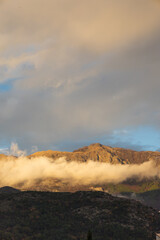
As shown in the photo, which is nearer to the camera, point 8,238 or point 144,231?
point 8,238

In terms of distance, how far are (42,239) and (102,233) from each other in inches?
1350

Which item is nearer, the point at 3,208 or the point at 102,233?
the point at 102,233

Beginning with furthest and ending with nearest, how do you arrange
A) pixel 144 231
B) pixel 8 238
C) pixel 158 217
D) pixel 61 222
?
1. pixel 158 217
2. pixel 61 222
3. pixel 144 231
4. pixel 8 238

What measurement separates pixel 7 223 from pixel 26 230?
1775cm

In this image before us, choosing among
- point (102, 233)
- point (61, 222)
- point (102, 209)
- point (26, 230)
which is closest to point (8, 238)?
point (26, 230)

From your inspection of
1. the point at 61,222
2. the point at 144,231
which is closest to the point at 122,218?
the point at 144,231

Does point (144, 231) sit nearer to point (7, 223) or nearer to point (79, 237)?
point (79, 237)

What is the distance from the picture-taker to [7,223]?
173 meters

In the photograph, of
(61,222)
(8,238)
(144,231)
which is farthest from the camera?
(61,222)

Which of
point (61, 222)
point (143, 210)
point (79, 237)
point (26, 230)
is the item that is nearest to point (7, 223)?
point (26, 230)

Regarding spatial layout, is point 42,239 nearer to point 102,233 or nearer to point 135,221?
point 102,233

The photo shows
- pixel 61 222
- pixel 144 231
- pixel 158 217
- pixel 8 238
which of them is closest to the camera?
pixel 8 238

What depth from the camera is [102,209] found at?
641 ft

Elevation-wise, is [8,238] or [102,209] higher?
[102,209]
